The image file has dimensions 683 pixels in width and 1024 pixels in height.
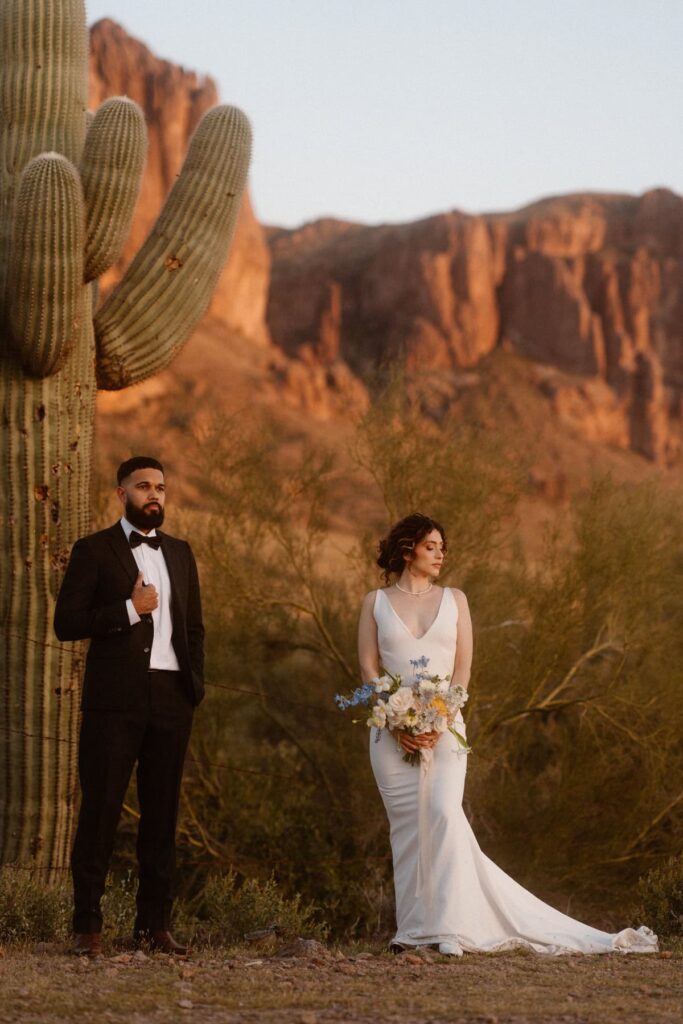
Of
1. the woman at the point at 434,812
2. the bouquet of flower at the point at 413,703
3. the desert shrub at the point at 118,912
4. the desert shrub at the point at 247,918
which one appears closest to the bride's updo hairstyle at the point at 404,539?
the woman at the point at 434,812

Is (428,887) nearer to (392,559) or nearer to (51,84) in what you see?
(392,559)

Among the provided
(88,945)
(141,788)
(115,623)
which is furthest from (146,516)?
(88,945)

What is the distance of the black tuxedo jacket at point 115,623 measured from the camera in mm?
5656

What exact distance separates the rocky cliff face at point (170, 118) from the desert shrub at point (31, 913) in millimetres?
69397

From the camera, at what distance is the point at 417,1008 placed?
15.1 feet

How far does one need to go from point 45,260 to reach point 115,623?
3472mm

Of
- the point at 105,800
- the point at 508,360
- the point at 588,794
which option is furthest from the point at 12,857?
the point at 508,360

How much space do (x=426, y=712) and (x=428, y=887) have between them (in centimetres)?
79

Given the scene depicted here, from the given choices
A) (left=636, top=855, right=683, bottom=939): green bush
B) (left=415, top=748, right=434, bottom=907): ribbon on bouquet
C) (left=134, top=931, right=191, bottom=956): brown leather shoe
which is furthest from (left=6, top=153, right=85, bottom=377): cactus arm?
(left=636, top=855, right=683, bottom=939): green bush

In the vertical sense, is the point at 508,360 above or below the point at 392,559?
above

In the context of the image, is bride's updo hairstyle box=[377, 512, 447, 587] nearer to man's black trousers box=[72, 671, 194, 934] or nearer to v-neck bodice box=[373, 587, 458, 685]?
v-neck bodice box=[373, 587, 458, 685]

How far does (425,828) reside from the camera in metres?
6.18

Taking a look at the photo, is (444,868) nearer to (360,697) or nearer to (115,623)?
(360,697)

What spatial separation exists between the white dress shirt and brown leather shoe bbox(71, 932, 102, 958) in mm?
1140
